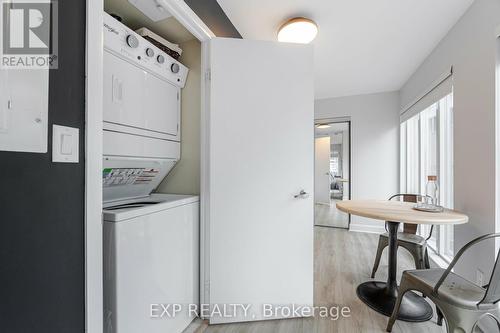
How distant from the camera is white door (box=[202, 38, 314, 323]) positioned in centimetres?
155

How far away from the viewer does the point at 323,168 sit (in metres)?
5.67

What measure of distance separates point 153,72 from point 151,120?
321 mm

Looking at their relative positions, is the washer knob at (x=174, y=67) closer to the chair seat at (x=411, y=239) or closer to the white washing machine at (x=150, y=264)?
the white washing machine at (x=150, y=264)

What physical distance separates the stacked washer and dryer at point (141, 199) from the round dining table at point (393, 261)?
1.33 metres

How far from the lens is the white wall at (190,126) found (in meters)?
1.78

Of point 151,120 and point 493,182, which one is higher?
point 151,120

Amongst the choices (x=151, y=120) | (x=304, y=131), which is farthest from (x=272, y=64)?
(x=151, y=120)

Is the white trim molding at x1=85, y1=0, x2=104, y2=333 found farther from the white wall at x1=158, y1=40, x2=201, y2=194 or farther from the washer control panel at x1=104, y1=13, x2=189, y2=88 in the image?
the white wall at x1=158, y1=40, x2=201, y2=194

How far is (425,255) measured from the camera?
198 cm

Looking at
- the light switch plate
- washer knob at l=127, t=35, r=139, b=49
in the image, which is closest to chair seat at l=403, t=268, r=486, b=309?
the light switch plate

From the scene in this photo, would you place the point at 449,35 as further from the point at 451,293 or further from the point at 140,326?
the point at 140,326

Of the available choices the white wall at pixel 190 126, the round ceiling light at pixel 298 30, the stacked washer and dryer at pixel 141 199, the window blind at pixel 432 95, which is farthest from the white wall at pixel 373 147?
the stacked washer and dryer at pixel 141 199

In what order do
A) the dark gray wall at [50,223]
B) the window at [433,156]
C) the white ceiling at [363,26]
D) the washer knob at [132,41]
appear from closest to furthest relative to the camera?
the dark gray wall at [50,223]
the washer knob at [132,41]
the white ceiling at [363,26]
the window at [433,156]

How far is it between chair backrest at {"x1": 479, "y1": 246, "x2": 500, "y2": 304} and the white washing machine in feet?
5.42
